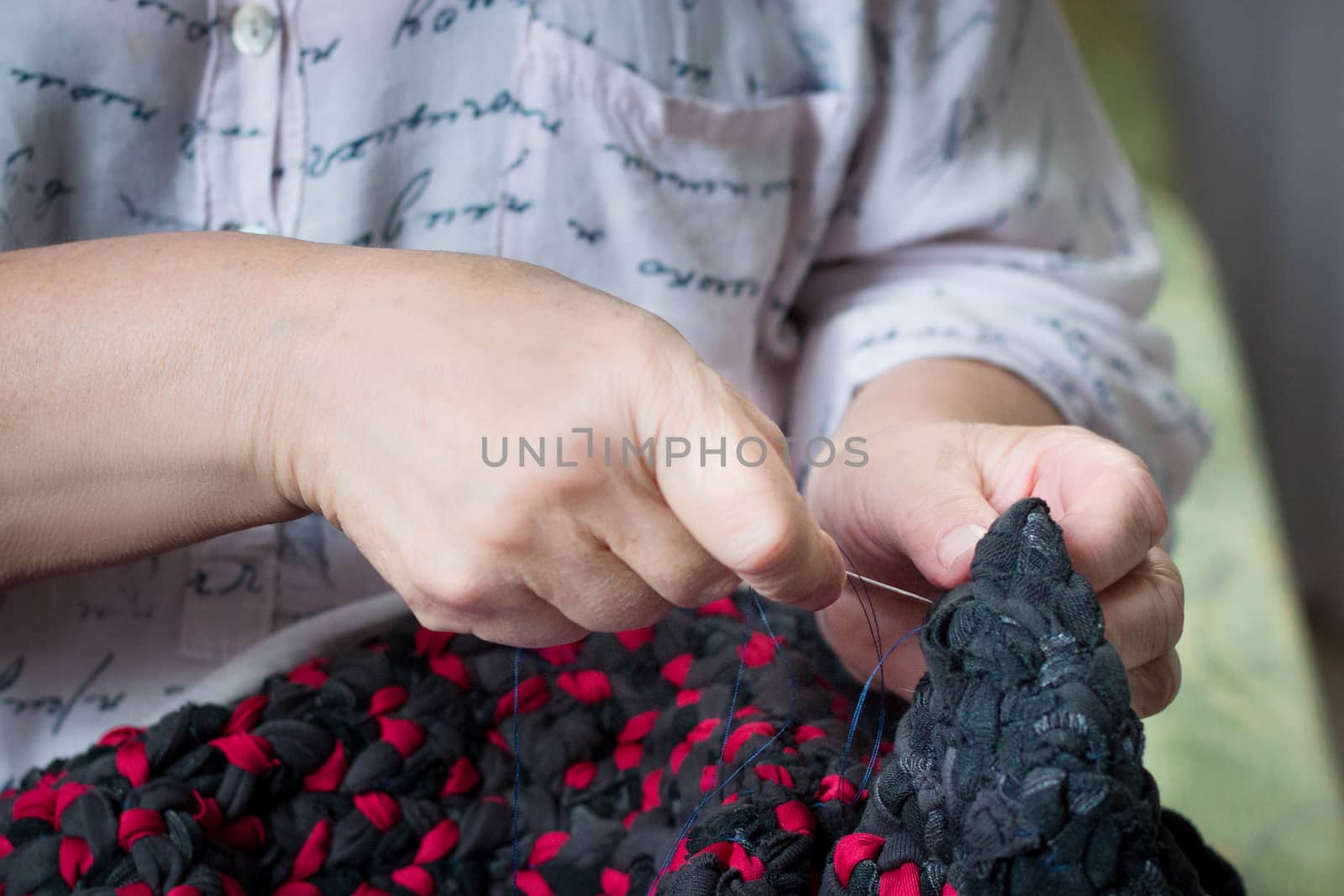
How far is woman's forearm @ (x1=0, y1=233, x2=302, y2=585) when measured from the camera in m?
0.36

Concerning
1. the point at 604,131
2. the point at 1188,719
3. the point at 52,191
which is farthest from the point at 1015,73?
the point at 52,191

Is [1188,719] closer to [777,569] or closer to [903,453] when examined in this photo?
[903,453]

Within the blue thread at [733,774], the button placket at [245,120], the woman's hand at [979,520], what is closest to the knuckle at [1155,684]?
the woman's hand at [979,520]

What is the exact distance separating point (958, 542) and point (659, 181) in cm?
28

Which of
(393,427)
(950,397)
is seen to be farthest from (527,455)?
(950,397)

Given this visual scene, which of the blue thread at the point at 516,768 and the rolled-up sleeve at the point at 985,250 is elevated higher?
the rolled-up sleeve at the point at 985,250

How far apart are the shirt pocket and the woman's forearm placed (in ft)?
0.63

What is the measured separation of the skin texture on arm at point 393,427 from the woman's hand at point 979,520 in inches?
3.0

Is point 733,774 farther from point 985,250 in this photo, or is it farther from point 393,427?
point 985,250

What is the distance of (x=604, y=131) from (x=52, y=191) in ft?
0.82

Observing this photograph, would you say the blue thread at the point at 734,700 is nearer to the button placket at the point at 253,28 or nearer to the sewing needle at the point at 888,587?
the sewing needle at the point at 888,587

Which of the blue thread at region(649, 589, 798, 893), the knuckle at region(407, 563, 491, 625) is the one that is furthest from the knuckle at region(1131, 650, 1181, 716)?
the knuckle at region(407, 563, 491, 625)

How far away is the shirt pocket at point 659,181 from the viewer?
20.9 inches

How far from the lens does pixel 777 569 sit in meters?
0.30
